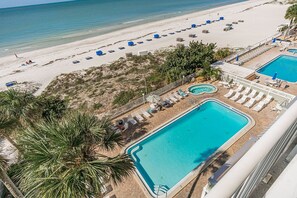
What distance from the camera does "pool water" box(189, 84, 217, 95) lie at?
58.8 ft

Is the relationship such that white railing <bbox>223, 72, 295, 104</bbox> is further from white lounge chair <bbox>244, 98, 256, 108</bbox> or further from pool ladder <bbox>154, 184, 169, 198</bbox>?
pool ladder <bbox>154, 184, 169, 198</bbox>

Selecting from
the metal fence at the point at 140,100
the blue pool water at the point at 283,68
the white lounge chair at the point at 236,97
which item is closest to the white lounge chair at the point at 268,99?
the white lounge chair at the point at 236,97

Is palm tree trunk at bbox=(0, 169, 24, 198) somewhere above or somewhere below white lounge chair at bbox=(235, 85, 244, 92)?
above

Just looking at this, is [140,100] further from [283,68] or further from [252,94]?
[283,68]

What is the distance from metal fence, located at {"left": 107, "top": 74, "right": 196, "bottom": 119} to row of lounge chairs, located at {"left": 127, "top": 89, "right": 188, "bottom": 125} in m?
0.82

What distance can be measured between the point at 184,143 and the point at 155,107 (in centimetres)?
420

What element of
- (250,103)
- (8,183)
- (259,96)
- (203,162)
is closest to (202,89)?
(250,103)

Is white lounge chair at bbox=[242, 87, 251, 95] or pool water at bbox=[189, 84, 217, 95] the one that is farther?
pool water at bbox=[189, 84, 217, 95]

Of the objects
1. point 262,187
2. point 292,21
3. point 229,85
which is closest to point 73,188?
point 262,187

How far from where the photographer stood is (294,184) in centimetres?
183

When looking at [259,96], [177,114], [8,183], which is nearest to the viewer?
[8,183]

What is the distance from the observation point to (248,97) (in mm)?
15922

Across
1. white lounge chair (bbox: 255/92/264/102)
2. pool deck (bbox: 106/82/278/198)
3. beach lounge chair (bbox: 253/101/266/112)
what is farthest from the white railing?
beach lounge chair (bbox: 253/101/266/112)

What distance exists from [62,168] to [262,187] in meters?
4.58
